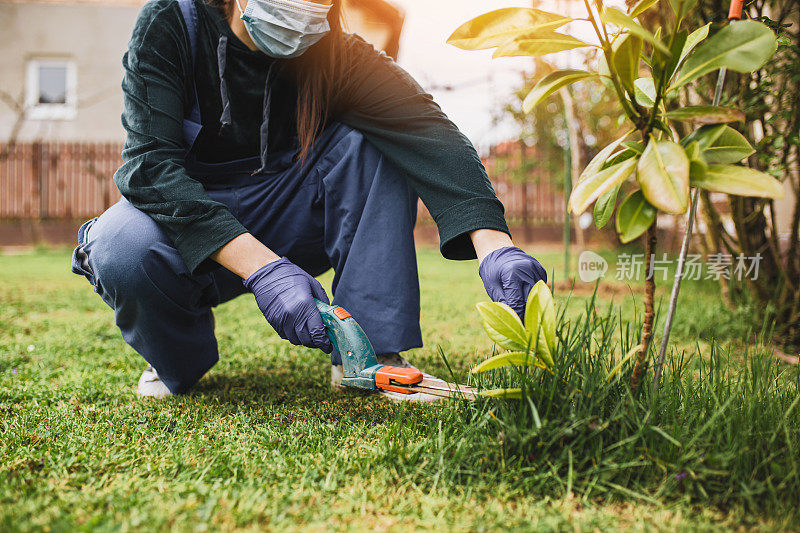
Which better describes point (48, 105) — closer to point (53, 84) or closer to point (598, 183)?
point (53, 84)

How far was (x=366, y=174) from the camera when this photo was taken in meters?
1.78

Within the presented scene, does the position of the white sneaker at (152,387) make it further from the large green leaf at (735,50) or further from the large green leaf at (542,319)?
the large green leaf at (735,50)

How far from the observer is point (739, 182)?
92cm

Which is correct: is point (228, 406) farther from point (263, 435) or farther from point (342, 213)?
point (342, 213)

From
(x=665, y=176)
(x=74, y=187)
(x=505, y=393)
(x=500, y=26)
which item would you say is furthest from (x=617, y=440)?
(x=74, y=187)

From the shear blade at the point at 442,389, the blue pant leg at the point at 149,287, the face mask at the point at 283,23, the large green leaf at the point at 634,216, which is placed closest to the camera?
the large green leaf at the point at 634,216

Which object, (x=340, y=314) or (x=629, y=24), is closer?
(x=629, y=24)

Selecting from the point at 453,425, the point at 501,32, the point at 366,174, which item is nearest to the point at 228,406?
the point at 453,425

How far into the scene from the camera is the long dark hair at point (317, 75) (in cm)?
176

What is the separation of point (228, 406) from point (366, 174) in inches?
31.8

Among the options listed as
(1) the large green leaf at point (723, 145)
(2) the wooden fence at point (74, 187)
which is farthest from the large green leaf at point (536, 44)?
(2) the wooden fence at point (74, 187)

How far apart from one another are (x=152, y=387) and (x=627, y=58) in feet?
5.06

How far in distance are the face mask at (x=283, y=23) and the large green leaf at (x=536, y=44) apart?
2.63 feet

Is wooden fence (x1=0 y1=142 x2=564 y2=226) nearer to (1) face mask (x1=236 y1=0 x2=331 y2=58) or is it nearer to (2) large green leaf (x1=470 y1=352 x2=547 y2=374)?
(1) face mask (x1=236 y1=0 x2=331 y2=58)
